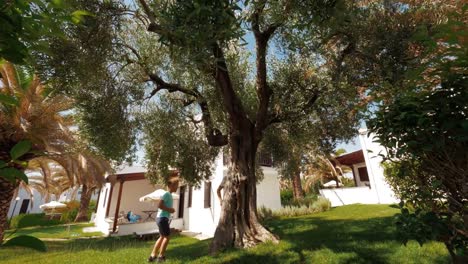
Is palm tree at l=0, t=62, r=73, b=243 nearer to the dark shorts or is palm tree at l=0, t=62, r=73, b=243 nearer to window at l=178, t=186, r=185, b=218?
the dark shorts

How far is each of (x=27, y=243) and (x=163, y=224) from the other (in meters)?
7.70

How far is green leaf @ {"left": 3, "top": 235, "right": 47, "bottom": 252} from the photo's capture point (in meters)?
1.05

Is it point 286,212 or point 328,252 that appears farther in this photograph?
point 286,212

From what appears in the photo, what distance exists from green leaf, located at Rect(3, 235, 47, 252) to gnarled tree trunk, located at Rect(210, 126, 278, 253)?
→ 7.55m

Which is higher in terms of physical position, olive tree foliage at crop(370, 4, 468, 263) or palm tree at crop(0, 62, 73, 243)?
palm tree at crop(0, 62, 73, 243)

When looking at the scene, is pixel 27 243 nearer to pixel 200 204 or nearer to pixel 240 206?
pixel 240 206

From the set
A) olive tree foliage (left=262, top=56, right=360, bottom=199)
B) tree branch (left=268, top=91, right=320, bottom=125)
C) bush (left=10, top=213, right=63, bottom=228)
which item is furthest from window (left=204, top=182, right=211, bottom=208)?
bush (left=10, top=213, right=63, bottom=228)

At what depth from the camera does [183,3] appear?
3873 mm

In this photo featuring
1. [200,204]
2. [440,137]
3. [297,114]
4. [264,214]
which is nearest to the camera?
[440,137]

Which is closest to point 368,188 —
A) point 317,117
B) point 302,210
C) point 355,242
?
point 302,210

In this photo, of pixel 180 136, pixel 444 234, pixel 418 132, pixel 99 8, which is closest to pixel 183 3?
pixel 418 132

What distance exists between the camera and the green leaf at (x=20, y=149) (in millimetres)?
1136

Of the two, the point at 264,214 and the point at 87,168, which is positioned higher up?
the point at 87,168

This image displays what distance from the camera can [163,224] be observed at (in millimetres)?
8289
